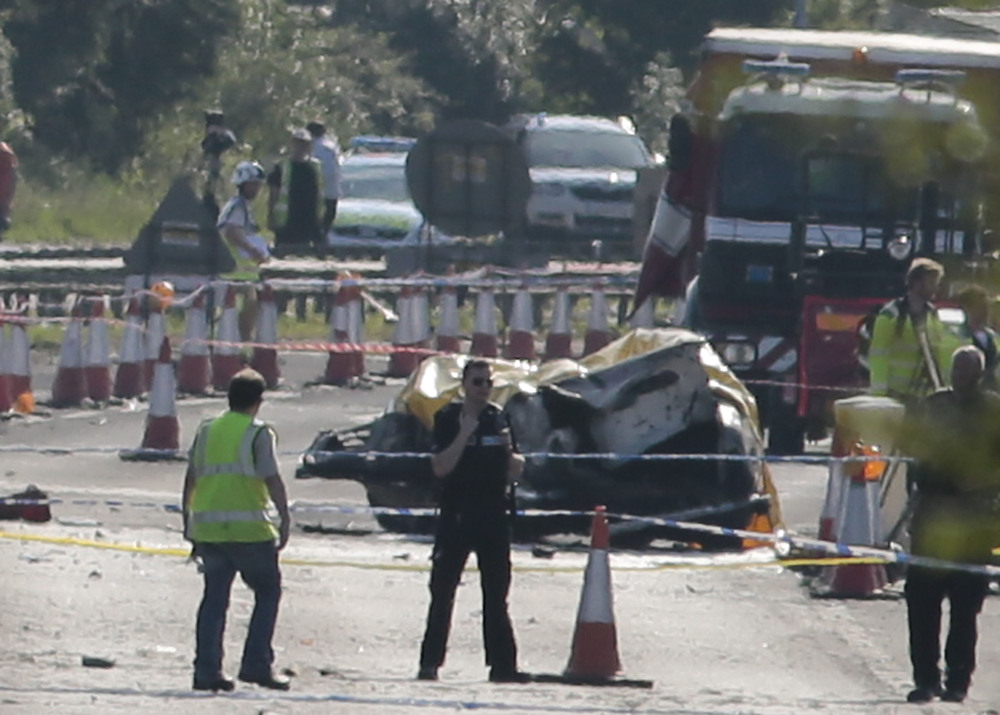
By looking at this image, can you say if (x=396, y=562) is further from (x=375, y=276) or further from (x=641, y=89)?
(x=375, y=276)

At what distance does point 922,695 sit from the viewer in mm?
9414

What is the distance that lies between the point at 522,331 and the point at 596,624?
51.2 ft

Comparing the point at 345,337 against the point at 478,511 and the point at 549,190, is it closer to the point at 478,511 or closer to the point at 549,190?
the point at 549,190

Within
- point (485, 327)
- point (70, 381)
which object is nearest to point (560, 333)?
point (485, 327)

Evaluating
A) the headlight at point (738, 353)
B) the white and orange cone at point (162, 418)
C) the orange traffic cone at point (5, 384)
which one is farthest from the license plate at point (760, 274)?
the orange traffic cone at point (5, 384)

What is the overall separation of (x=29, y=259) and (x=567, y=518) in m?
18.4

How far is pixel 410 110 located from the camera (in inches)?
2034

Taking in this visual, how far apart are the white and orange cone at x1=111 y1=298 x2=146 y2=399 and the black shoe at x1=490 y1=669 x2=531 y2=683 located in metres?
11.2

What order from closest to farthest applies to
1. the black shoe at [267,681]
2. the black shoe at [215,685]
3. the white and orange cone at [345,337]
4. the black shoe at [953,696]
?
the black shoe at [215,685]
the black shoe at [267,681]
the black shoe at [953,696]
the white and orange cone at [345,337]

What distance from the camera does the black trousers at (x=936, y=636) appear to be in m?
9.44

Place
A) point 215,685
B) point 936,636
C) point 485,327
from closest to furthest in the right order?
point 215,685, point 936,636, point 485,327

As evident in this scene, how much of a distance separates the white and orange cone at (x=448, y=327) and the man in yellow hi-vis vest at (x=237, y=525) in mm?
14942

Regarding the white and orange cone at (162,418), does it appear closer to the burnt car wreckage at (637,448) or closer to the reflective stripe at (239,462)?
the burnt car wreckage at (637,448)

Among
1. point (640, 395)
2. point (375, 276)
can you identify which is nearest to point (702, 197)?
point (640, 395)
